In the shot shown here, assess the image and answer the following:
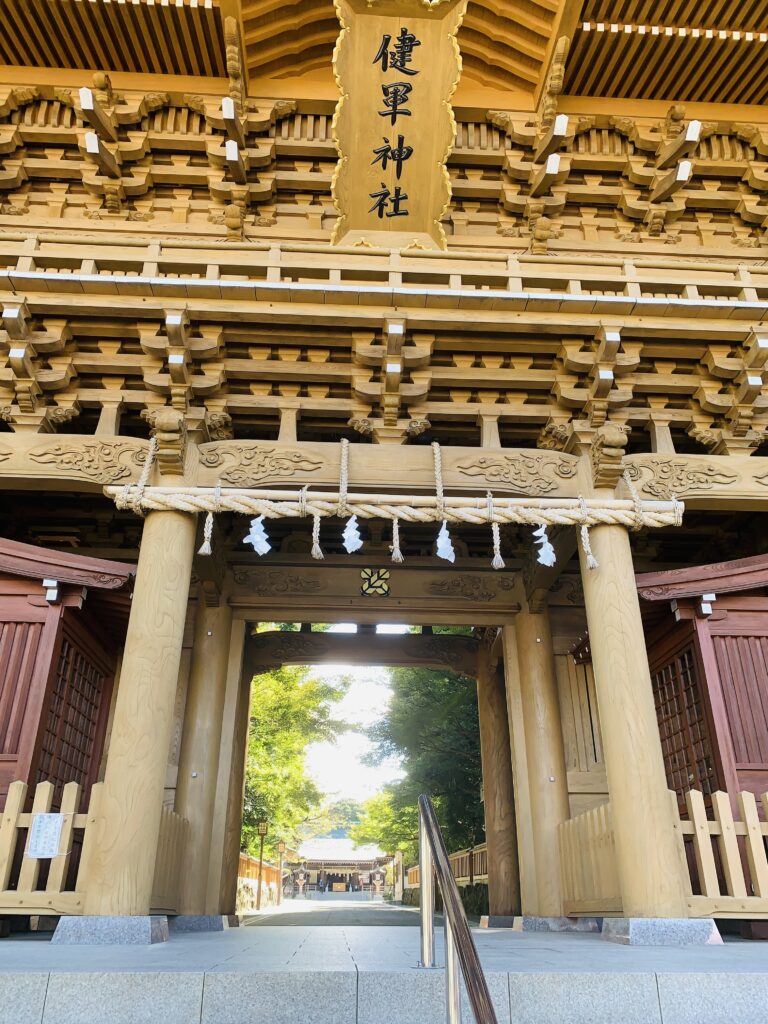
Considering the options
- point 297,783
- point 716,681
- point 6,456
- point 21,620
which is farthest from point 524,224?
point 297,783

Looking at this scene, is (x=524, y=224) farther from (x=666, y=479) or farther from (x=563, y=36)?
(x=666, y=479)

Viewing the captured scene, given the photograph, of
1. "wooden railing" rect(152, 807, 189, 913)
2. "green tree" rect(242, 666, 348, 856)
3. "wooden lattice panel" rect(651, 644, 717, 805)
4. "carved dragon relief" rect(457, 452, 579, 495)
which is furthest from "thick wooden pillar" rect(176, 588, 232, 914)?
"green tree" rect(242, 666, 348, 856)

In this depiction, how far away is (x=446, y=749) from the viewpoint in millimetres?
14227

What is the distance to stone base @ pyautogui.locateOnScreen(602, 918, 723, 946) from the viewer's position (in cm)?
467

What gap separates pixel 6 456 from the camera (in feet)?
19.6

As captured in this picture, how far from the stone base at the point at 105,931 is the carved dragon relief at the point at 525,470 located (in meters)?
3.92

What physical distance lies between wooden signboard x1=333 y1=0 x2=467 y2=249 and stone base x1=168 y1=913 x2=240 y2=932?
6.47 m

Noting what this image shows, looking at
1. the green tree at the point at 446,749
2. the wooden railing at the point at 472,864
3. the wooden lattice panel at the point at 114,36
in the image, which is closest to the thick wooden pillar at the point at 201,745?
the wooden railing at the point at 472,864

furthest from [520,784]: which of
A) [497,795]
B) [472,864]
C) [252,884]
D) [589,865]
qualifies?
[252,884]

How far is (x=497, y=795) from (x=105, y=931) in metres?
6.08

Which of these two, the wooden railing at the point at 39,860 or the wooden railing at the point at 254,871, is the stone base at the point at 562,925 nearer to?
the wooden railing at the point at 39,860

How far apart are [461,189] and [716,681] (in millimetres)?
5758

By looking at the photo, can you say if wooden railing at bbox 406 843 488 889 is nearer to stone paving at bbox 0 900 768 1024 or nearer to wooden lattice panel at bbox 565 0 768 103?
stone paving at bbox 0 900 768 1024

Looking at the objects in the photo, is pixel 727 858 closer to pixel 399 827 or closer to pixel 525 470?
pixel 525 470
